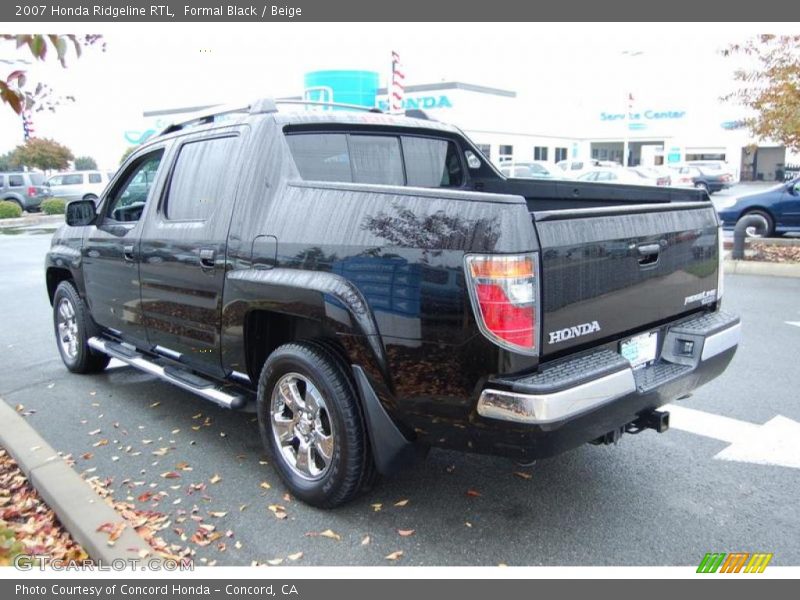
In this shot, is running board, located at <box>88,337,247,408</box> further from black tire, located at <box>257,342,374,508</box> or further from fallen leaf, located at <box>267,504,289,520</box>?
fallen leaf, located at <box>267,504,289,520</box>

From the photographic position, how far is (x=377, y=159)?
4.33m

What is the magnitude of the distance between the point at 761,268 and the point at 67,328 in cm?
998

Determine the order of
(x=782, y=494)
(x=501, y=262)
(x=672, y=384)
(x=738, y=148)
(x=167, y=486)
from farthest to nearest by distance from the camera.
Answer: (x=738, y=148)
(x=167, y=486)
(x=782, y=494)
(x=672, y=384)
(x=501, y=262)

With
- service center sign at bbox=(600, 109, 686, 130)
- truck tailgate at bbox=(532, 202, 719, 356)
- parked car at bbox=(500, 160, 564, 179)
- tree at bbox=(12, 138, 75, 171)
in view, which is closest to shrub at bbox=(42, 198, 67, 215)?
tree at bbox=(12, 138, 75, 171)

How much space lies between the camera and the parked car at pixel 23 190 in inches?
1139

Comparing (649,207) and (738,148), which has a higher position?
(738,148)

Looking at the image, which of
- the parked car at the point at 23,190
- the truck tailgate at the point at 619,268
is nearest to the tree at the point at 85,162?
the parked car at the point at 23,190

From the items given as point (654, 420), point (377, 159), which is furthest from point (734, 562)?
point (377, 159)

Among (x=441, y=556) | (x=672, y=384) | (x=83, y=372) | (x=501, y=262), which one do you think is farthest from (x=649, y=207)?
(x=83, y=372)

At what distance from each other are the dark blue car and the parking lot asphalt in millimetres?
9365

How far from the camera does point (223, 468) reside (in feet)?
13.3

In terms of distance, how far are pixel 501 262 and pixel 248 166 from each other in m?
1.78

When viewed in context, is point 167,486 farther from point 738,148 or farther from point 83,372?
point 738,148

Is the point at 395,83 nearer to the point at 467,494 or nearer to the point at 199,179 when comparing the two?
the point at 199,179
